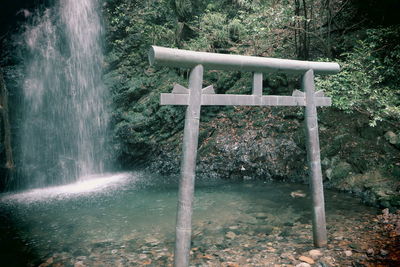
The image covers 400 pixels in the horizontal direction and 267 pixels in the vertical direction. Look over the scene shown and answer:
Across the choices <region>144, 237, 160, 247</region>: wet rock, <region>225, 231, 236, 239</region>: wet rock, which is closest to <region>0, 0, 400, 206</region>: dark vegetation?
<region>225, 231, 236, 239</region>: wet rock

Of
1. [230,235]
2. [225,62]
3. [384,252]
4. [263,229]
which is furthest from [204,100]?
[384,252]

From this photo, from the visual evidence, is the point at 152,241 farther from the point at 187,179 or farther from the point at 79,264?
the point at 187,179

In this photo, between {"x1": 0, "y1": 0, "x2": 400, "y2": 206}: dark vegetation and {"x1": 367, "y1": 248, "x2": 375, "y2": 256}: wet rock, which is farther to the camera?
{"x1": 0, "y1": 0, "x2": 400, "y2": 206}: dark vegetation

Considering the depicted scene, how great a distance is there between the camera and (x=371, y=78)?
21.7 feet

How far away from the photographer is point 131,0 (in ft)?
39.4

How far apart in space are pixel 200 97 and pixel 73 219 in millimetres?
4668

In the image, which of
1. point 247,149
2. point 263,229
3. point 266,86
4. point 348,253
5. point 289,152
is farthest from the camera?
point 266,86

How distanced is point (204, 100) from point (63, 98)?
9.32 m

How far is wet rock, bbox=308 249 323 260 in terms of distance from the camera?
3.85 m

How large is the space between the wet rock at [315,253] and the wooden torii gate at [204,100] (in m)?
0.12

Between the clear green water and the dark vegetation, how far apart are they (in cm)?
95


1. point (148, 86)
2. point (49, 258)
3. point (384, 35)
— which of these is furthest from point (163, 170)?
point (384, 35)

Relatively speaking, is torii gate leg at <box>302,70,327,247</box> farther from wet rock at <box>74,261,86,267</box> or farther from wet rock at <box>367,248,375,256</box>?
wet rock at <box>74,261,86,267</box>

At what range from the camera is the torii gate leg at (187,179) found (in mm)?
3109
